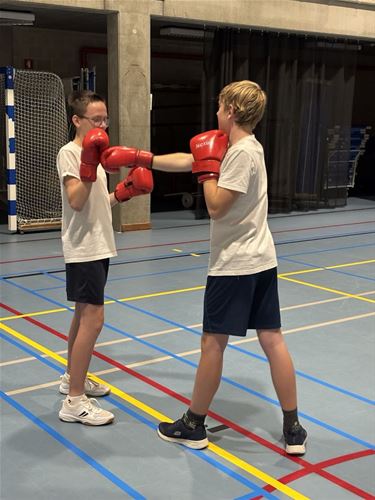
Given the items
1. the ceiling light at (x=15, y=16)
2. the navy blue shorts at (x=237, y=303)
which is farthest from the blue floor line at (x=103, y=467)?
the ceiling light at (x=15, y=16)

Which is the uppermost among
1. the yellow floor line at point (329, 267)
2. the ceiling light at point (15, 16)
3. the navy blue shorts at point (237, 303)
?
the ceiling light at point (15, 16)

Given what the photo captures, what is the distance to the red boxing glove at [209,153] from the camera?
2.33 metres

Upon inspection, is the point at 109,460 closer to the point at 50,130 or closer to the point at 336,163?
the point at 50,130

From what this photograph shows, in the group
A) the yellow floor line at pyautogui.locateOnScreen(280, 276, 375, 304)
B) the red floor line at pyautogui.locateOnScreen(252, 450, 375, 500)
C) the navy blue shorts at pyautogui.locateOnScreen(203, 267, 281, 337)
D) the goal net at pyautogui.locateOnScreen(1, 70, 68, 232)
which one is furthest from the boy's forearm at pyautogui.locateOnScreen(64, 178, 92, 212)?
the goal net at pyautogui.locateOnScreen(1, 70, 68, 232)

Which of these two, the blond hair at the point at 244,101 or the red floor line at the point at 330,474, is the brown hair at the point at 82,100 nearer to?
the blond hair at the point at 244,101

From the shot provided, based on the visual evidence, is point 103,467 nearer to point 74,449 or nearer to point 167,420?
point 74,449

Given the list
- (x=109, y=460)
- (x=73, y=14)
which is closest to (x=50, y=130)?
(x=73, y=14)

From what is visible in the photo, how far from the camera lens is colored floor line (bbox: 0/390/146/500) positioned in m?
2.23

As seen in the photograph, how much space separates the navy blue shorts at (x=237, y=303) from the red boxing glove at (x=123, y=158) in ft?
1.80

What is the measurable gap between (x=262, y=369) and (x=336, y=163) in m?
7.15

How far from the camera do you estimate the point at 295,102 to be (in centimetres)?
921

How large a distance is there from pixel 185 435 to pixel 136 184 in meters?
1.10

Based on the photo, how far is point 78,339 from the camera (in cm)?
269

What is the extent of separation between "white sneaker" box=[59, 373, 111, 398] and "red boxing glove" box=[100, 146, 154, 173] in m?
1.08
